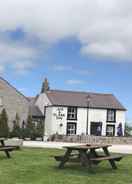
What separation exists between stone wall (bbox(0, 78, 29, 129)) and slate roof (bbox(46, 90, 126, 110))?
24.0ft

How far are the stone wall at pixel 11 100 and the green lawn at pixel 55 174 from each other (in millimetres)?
44180

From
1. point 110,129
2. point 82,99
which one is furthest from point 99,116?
point 82,99

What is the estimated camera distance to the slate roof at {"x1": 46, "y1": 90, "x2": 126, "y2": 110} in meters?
69.9

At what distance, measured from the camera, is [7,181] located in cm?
1277

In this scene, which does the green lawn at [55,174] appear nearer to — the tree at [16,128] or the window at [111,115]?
the tree at [16,128]

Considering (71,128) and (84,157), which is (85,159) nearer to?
(84,157)

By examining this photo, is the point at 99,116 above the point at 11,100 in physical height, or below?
below

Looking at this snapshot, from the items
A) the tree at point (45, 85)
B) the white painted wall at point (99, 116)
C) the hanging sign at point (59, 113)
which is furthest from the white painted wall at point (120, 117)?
the tree at point (45, 85)

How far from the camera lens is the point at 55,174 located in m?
14.5

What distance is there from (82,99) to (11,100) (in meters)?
12.9

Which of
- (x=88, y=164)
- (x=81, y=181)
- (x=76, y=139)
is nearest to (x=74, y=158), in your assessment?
(x=88, y=164)

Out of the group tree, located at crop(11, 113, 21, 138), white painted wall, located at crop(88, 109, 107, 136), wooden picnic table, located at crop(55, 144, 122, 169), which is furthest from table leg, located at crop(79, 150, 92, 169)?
white painted wall, located at crop(88, 109, 107, 136)

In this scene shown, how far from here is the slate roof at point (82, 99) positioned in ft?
229

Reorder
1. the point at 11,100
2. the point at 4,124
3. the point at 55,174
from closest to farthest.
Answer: the point at 55,174 → the point at 4,124 → the point at 11,100
